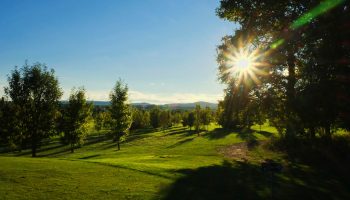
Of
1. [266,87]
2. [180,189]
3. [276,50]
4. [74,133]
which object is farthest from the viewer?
[74,133]

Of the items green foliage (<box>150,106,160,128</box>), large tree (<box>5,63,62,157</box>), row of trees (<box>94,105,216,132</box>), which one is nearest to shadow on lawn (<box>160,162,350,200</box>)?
large tree (<box>5,63,62,157</box>)

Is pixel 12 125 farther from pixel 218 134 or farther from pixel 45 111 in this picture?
pixel 218 134

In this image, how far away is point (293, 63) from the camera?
31672 millimetres

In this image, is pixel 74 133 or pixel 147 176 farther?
pixel 74 133

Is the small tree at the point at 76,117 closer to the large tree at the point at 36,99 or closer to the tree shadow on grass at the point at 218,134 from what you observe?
the large tree at the point at 36,99

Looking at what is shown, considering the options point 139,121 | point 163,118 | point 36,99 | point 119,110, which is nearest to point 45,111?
point 36,99

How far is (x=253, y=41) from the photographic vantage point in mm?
32531

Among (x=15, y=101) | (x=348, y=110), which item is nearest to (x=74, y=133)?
(x=15, y=101)

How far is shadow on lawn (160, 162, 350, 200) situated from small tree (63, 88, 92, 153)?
3707 cm

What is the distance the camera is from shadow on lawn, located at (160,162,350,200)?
1780cm

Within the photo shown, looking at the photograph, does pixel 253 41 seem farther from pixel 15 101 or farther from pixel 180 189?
pixel 15 101

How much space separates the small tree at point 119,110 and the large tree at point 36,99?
12.8m

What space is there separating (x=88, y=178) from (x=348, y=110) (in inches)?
646

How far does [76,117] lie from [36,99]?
9.81 metres
